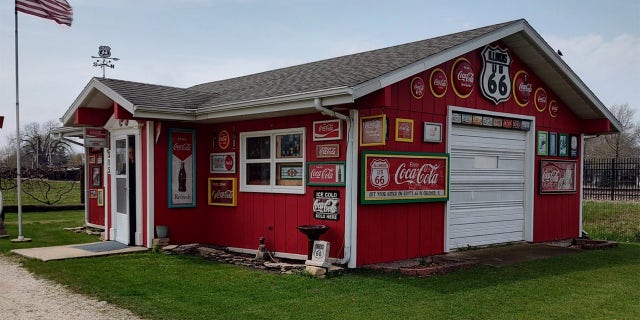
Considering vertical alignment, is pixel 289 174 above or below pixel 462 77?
below

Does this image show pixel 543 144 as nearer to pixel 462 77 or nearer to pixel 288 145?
pixel 462 77

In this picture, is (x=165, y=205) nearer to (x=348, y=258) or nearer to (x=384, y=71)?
(x=348, y=258)

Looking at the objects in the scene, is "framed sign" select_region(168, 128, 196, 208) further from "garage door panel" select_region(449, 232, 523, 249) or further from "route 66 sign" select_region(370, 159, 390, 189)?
"garage door panel" select_region(449, 232, 523, 249)

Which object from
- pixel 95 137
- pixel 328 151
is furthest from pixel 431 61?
pixel 95 137

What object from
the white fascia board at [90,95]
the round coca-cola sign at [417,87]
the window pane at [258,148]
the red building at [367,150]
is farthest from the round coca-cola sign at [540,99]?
the white fascia board at [90,95]

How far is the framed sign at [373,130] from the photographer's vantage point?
812 centimetres

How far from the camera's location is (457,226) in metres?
10.2

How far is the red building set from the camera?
8.52 metres

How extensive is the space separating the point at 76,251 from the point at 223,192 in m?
2.85

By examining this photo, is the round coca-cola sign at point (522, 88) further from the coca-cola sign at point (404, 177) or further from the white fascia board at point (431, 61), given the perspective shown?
the coca-cola sign at point (404, 177)

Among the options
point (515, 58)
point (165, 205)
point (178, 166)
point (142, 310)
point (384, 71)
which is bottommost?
point (142, 310)

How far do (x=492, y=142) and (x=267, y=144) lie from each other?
4.45 m

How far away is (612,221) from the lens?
1566 cm

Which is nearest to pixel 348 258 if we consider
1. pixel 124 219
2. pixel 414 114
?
pixel 414 114
